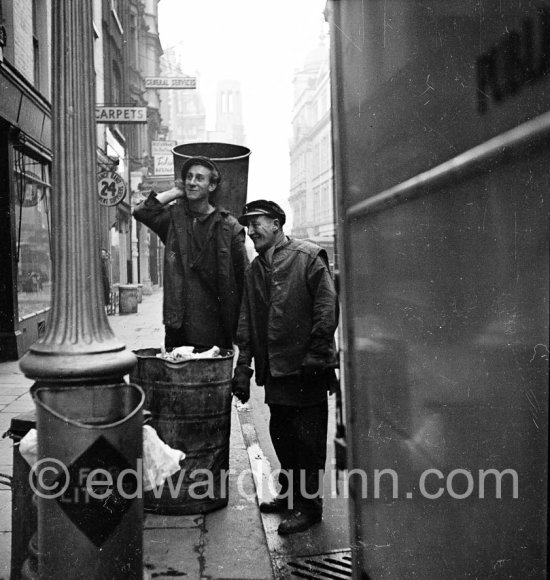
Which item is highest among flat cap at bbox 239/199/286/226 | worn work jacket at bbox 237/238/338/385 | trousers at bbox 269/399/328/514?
flat cap at bbox 239/199/286/226

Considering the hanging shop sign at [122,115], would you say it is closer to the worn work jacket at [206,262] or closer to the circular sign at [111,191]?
the circular sign at [111,191]

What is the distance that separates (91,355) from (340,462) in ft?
3.70

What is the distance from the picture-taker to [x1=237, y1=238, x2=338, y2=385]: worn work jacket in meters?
4.09

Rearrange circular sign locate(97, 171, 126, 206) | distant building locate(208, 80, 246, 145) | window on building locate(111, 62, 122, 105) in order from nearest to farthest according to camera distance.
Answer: circular sign locate(97, 171, 126, 206) → window on building locate(111, 62, 122, 105) → distant building locate(208, 80, 246, 145)

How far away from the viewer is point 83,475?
2.46m

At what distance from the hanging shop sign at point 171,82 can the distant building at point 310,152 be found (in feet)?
123

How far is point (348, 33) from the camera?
2.38 m

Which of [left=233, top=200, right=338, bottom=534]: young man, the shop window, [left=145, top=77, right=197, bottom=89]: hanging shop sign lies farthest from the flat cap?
[left=145, top=77, right=197, bottom=89]: hanging shop sign

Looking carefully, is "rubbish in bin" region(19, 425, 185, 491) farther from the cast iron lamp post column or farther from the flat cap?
the flat cap

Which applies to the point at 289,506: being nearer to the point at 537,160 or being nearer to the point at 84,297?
the point at 84,297

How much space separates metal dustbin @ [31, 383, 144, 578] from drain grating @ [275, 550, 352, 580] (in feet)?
4.21

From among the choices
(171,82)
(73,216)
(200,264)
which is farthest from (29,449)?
(171,82)

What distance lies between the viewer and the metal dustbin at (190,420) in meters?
4.08

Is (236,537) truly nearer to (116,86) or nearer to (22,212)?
(22,212)
